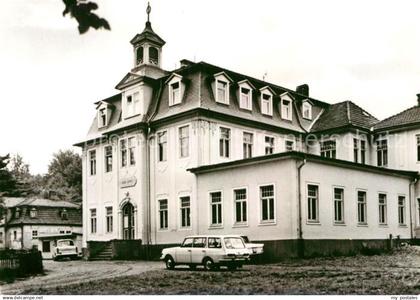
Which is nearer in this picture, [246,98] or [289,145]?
[246,98]

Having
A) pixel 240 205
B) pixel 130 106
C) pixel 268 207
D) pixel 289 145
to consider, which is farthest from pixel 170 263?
pixel 289 145

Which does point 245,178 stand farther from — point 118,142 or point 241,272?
point 118,142

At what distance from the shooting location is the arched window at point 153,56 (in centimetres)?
3344

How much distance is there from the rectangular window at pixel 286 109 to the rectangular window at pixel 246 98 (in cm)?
309

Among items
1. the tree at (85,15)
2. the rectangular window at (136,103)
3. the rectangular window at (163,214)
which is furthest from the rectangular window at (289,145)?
the tree at (85,15)

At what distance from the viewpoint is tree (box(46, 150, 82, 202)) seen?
66438mm

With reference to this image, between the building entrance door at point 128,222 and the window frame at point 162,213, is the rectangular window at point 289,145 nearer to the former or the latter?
the window frame at point 162,213

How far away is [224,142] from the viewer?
30.6 meters

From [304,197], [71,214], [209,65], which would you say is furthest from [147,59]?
[71,214]

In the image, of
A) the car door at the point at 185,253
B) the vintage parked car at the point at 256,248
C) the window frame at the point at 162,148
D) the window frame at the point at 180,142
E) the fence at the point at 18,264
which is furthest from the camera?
the window frame at the point at 162,148

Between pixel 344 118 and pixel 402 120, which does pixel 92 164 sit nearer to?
pixel 344 118

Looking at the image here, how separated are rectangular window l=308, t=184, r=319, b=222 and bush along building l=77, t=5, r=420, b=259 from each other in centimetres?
6

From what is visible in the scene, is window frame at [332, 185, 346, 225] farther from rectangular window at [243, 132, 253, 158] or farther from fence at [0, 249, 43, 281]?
fence at [0, 249, 43, 281]

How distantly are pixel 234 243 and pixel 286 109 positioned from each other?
643 inches
